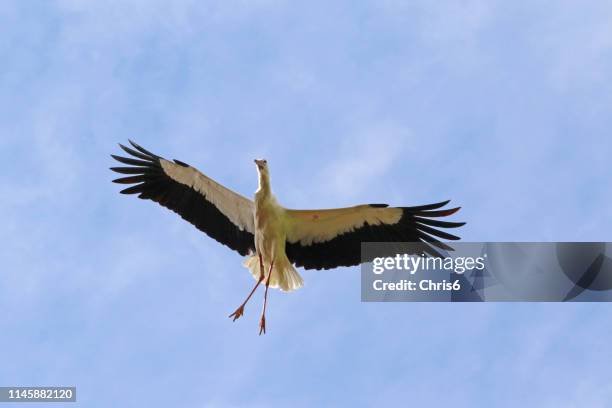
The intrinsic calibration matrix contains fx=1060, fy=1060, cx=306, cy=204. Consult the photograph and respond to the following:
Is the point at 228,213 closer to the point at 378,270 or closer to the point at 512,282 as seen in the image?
the point at 378,270

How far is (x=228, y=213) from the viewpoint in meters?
14.2

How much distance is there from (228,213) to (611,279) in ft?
16.9

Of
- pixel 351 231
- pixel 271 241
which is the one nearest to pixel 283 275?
pixel 271 241

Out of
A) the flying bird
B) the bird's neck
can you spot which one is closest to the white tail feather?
the flying bird

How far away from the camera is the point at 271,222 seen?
1357cm

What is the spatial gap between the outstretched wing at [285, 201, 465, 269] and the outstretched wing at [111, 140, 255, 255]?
67cm

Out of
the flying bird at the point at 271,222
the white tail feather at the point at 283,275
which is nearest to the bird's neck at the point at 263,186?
the flying bird at the point at 271,222

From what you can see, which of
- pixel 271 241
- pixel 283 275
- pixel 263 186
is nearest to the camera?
pixel 263 186

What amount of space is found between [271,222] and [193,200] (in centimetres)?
125

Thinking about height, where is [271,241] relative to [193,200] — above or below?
below

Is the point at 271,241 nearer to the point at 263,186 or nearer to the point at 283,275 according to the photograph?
the point at 283,275

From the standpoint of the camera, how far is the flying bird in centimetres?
1345

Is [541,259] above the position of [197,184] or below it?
below

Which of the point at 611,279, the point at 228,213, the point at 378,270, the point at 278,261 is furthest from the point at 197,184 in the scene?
the point at 611,279
